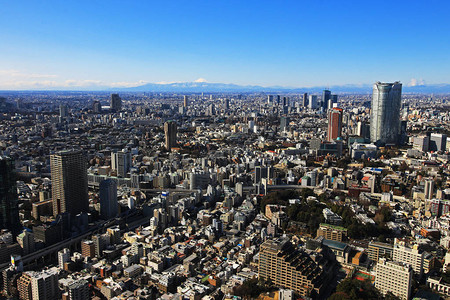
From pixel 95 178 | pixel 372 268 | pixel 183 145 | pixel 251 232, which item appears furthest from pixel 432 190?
pixel 183 145

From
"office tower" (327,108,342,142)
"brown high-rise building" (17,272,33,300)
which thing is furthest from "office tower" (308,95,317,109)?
"brown high-rise building" (17,272,33,300)

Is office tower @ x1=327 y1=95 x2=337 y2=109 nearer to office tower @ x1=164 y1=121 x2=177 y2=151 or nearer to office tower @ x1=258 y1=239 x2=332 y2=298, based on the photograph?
office tower @ x1=164 y1=121 x2=177 y2=151

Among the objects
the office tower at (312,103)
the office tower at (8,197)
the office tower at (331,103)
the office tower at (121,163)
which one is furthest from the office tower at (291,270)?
the office tower at (312,103)

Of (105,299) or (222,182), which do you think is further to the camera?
(222,182)

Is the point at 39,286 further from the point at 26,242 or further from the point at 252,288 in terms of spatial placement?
the point at 252,288

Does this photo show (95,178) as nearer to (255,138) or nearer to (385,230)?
(385,230)

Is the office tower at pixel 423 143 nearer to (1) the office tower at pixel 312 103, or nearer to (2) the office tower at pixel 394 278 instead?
(2) the office tower at pixel 394 278
